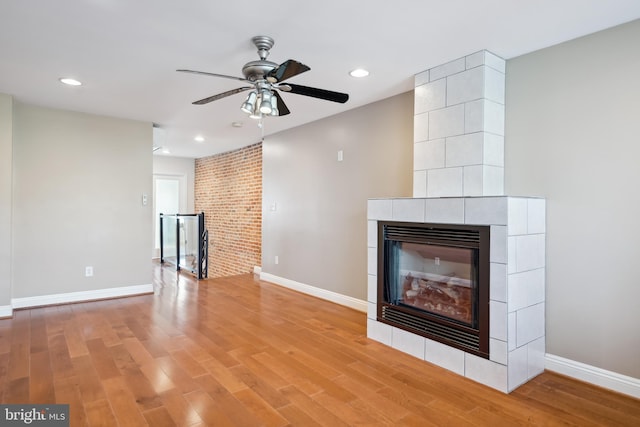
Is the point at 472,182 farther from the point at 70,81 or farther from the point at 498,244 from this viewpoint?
the point at 70,81

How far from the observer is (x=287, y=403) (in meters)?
2.11

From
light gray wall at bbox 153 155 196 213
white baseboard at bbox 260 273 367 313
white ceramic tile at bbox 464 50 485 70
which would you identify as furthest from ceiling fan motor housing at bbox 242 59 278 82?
light gray wall at bbox 153 155 196 213

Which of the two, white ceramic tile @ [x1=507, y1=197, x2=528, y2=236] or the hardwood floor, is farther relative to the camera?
white ceramic tile @ [x1=507, y1=197, x2=528, y2=236]

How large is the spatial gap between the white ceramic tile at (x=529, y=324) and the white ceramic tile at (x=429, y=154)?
1218 mm

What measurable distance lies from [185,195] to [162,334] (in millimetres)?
5728

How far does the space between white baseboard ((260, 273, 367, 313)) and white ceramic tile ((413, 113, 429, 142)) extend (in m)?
1.90

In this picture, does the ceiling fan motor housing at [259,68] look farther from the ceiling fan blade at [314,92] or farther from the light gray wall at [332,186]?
the light gray wall at [332,186]

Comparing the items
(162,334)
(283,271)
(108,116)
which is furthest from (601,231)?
(108,116)

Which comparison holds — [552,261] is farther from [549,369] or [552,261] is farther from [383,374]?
[383,374]

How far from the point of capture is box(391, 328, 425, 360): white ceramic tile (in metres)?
→ 2.76

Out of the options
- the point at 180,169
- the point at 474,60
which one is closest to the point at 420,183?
the point at 474,60

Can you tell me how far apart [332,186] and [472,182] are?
2.02m

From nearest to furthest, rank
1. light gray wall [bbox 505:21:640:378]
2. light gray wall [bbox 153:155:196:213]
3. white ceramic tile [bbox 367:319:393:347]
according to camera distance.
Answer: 1. light gray wall [bbox 505:21:640:378]
2. white ceramic tile [bbox 367:319:393:347]
3. light gray wall [bbox 153:155:196:213]

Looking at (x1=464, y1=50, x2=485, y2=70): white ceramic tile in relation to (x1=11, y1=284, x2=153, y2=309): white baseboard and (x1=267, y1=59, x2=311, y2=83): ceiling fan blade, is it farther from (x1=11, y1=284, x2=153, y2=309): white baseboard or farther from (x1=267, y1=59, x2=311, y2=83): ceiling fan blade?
(x1=11, y1=284, x2=153, y2=309): white baseboard
